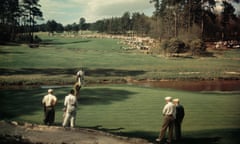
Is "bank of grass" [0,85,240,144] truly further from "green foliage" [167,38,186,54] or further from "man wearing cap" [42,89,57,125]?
"green foliage" [167,38,186,54]

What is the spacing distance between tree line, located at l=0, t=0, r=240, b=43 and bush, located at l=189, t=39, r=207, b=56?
229 millimetres

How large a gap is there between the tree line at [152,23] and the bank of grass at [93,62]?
0.54 m

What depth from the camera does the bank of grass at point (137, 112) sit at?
35.8ft

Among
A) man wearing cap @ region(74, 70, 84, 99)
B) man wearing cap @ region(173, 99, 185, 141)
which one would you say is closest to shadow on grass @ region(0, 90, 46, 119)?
man wearing cap @ region(74, 70, 84, 99)

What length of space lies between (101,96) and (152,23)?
12.0 feet

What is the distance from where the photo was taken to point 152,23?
12828 millimetres

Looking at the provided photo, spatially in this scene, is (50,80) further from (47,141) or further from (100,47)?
(47,141)

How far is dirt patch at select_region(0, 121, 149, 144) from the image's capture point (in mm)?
9898

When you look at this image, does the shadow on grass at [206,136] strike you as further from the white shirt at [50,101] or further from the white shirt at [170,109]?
the white shirt at [50,101]

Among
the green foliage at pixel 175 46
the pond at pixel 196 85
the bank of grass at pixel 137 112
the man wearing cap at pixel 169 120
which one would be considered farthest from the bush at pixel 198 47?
the man wearing cap at pixel 169 120

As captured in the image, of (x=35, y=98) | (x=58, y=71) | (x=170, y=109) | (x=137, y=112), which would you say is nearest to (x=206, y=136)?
(x=170, y=109)

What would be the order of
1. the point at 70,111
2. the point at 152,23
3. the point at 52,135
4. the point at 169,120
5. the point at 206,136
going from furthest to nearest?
the point at 152,23
the point at 70,111
the point at 206,136
the point at 52,135
the point at 169,120

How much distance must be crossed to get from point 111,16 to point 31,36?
301 centimetres

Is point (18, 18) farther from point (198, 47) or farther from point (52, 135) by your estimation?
point (198, 47)
